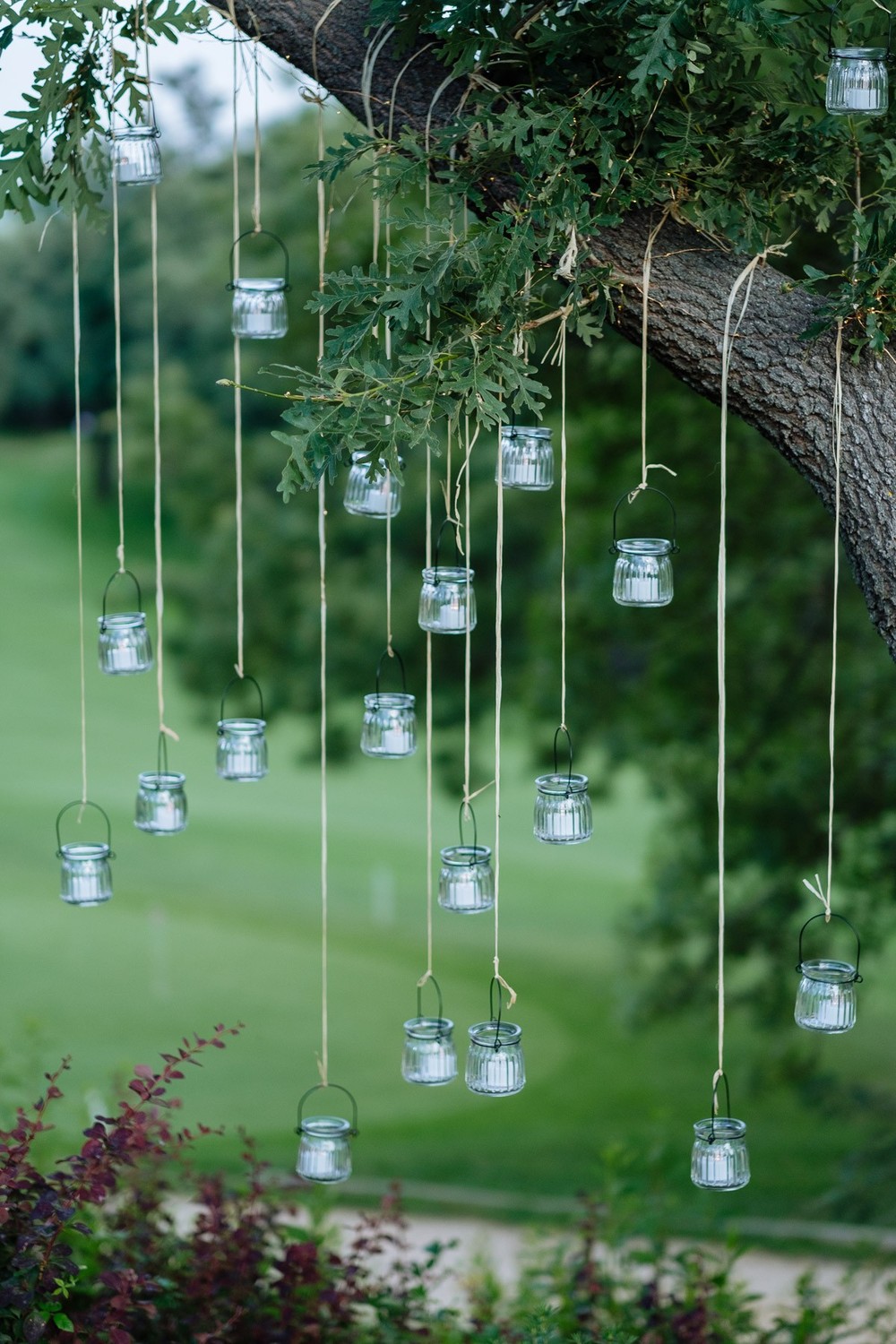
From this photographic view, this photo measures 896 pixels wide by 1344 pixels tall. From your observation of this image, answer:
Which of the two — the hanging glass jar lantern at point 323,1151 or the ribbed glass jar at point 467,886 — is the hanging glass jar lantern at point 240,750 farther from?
the hanging glass jar lantern at point 323,1151

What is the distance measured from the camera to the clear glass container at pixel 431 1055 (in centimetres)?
219

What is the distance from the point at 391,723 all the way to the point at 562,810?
291 mm

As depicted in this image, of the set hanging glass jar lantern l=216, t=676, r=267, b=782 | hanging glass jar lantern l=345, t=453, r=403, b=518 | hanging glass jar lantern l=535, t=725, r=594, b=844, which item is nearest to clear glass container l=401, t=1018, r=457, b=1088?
hanging glass jar lantern l=535, t=725, r=594, b=844

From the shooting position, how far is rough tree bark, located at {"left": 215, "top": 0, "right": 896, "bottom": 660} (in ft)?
6.68

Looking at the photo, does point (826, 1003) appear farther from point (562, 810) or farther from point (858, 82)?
point (858, 82)

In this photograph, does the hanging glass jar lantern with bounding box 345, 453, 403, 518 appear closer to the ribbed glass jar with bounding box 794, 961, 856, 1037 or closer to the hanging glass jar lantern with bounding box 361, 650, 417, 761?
the hanging glass jar lantern with bounding box 361, 650, 417, 761

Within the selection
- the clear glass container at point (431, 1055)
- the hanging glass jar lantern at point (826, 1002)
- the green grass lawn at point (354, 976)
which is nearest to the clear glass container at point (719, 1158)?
the hanging glass jar lantern at point (826, 1002)

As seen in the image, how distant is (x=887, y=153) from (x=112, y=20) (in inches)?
41.9

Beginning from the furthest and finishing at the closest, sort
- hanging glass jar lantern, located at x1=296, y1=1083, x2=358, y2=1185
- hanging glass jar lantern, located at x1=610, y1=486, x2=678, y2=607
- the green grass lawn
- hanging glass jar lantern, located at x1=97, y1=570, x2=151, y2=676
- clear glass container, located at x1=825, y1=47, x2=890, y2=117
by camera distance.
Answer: the green grass lawn, hanging glass jar lantern, located at x1=97, y1=570, x2=151, y2=676, hanging glass jar lantern, located at x1=296, y1=1083, x2=358, y2=1185, hanging glass jar lantern, located at x1=610, y1=486, x2=678, y2=607, clear glass container, located at x1=825, y1=47, x2=890, y2=117

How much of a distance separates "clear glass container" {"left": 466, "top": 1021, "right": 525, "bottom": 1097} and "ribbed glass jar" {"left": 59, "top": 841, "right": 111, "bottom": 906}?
669 mm

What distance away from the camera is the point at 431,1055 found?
219 centimetres

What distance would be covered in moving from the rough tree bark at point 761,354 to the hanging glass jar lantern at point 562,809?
444 millimetres

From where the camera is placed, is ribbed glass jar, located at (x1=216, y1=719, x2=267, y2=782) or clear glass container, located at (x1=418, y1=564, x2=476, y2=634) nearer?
clear glass container, located at (x1=418, y1=564, x2=476, y2=634)

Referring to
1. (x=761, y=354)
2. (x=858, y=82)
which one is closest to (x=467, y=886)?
(x=761, y=354)
